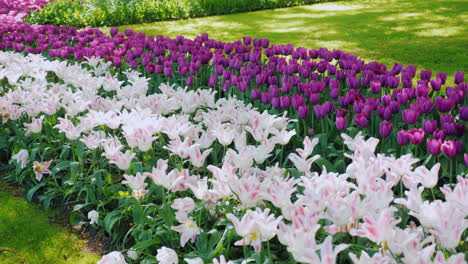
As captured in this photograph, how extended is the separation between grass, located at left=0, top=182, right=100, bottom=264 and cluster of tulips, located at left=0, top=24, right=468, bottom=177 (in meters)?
1.74

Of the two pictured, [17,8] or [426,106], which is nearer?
[426,106]

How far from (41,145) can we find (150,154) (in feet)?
3.33

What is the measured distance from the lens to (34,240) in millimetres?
3512

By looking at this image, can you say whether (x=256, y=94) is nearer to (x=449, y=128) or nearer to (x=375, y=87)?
(x=375, y=87)

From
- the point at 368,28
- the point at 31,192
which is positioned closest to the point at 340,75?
the point at 31,192

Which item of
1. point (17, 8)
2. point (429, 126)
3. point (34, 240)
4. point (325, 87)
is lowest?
A: point (34, 240)

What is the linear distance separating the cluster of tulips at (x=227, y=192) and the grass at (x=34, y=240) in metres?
0.14

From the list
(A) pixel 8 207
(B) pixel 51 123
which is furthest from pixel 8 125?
(A) pixel 8 207

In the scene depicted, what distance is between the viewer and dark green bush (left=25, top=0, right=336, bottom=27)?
40.6ft

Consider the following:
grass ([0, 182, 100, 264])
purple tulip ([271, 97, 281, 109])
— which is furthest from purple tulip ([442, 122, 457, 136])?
grass ([0, 182, 100, 264])

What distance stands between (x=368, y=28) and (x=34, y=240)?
8.70 metres

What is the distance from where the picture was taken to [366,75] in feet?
15.0

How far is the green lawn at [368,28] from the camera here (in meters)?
8.39

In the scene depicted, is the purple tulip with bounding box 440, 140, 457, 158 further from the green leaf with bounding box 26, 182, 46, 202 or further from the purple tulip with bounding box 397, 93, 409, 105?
the green leaf with bounding box 26, 182, 46, 202
